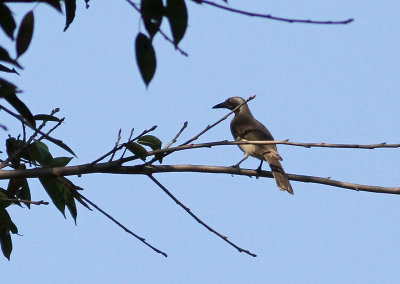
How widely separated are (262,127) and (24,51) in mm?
6051

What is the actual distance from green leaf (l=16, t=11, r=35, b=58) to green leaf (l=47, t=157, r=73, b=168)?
1443 millimetres

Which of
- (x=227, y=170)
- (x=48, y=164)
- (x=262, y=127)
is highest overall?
(x=262, y=127)

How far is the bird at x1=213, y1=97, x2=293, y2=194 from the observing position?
19.0 ft

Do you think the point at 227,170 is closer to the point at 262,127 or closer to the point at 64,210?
the point at 64,210

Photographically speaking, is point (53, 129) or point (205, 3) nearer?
point (205, 3)

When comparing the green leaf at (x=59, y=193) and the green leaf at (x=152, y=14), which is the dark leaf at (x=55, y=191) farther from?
the green leaf at (x=152, y=14)

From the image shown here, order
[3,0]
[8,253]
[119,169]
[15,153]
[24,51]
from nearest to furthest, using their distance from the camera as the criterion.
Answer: [3,0], [24,51], [15,153], [119,169], [8,253]

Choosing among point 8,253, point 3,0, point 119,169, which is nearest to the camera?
point 3,0

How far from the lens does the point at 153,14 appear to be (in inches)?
72.4

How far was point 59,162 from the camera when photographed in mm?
3410

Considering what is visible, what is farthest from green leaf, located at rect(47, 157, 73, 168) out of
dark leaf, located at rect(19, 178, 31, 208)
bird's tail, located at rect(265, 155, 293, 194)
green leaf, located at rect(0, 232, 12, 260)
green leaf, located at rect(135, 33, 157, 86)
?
bird's tail, located at rect(265, 155, 293, 194)

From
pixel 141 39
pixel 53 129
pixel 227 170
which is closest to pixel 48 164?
pixel 53 129

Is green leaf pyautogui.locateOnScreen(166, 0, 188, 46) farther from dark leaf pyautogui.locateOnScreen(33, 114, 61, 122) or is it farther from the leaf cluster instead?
dark leaf pyautogui.locateOnScreen(33, 114, 61, 122)

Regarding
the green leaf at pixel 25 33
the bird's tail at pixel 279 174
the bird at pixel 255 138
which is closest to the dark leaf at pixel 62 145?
the green leaf at pixel 25 33
